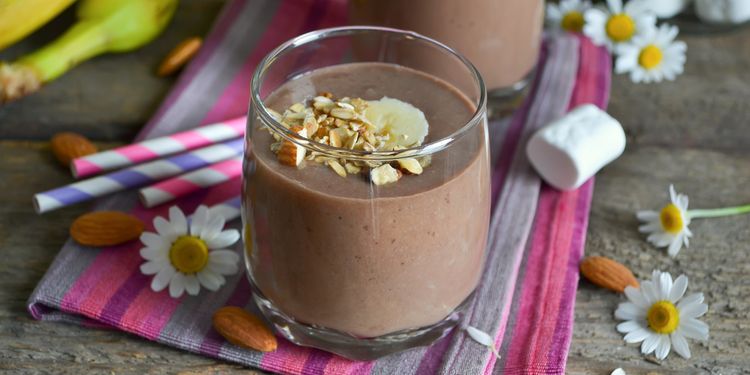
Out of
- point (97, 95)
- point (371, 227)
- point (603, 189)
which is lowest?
point (603, 189)

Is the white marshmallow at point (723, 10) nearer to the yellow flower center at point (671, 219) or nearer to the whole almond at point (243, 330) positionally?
the yellow flower center at point (671, 219)

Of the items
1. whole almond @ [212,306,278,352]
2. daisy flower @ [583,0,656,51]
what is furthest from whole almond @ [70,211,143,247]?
daisy flower @ [583,0,656,51]

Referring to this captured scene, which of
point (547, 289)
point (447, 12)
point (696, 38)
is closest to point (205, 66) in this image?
point (447, 12)

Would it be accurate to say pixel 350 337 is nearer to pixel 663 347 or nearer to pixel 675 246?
pixel 663 347

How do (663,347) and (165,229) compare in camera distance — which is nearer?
(663,347)

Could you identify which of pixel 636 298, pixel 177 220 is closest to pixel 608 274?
pixel 636 298

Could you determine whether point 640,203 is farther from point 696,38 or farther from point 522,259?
point 696,38
